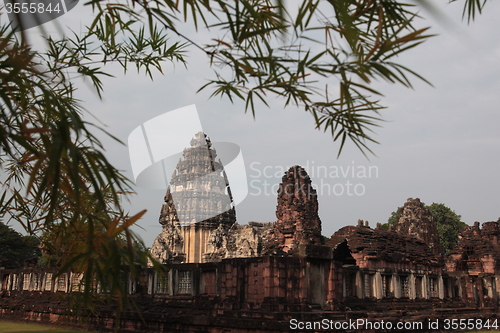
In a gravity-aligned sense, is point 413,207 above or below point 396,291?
above

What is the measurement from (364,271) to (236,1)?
36.2ft

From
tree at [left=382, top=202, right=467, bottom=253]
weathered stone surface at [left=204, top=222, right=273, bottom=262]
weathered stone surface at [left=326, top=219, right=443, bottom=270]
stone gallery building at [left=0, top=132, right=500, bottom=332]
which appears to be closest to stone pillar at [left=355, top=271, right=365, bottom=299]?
stone gallery building at [left=0, top=132, right=500, bottom=332]

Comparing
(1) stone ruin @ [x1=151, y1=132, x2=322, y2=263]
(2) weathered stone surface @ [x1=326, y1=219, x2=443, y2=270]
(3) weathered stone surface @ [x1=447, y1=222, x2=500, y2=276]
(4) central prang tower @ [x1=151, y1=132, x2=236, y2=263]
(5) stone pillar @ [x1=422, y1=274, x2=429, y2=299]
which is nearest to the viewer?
(2) weathered stone surface @ [x1=326, y1=219, x2=443, y2=270]

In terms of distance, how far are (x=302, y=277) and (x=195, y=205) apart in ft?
84.5

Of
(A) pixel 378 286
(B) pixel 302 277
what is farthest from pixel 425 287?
(B) pixel 302 277

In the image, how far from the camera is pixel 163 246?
3344 cm

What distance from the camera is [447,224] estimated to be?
53531 millimetres

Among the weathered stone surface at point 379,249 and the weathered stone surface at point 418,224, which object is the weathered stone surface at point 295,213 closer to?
the weathered stone surface at point 379,249

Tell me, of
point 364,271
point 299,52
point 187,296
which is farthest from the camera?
point 364,271

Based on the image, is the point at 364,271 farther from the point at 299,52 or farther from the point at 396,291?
the point at 299,52

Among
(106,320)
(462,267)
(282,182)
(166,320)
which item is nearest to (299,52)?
(166,320)

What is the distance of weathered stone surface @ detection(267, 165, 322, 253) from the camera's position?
56.6 feet

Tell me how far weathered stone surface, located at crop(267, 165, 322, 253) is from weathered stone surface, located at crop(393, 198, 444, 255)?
43.2 feet

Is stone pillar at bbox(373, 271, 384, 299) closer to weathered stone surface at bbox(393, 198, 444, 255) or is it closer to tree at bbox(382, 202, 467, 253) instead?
weathered stone surface at bbox(393, 198, 444, 255)
